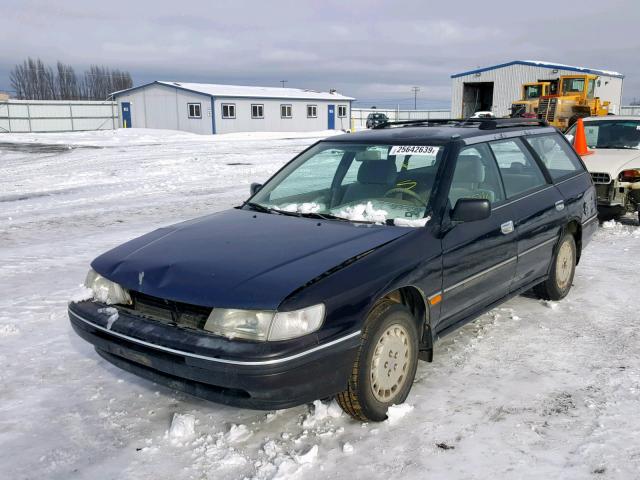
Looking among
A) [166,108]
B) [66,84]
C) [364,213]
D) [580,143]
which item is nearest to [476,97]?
[166,108]

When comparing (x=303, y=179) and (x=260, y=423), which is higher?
(x=303, y=179)

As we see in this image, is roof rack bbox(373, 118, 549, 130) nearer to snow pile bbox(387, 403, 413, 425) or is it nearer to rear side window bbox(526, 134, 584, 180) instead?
rear side window bbox(526, 134, 584, 180)

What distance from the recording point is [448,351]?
415 centimetres

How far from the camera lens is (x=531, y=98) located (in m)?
28.4

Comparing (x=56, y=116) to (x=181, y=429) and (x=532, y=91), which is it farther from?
(x=181, y=429)

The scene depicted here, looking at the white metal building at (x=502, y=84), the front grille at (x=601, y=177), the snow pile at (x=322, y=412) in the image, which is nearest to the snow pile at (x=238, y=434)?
the snow pile at (x=322, y=412)

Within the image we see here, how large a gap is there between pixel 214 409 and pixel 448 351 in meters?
1.74

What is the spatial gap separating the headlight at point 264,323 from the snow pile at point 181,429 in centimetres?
69

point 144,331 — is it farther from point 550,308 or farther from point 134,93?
point 134,93

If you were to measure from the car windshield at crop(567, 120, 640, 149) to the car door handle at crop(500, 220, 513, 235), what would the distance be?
578 centimetres

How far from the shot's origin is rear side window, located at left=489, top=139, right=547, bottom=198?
439 cm

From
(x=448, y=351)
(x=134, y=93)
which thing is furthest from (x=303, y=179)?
(x=134, y=93)

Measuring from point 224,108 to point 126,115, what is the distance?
9.64 meters

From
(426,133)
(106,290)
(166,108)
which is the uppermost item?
(166,108)
